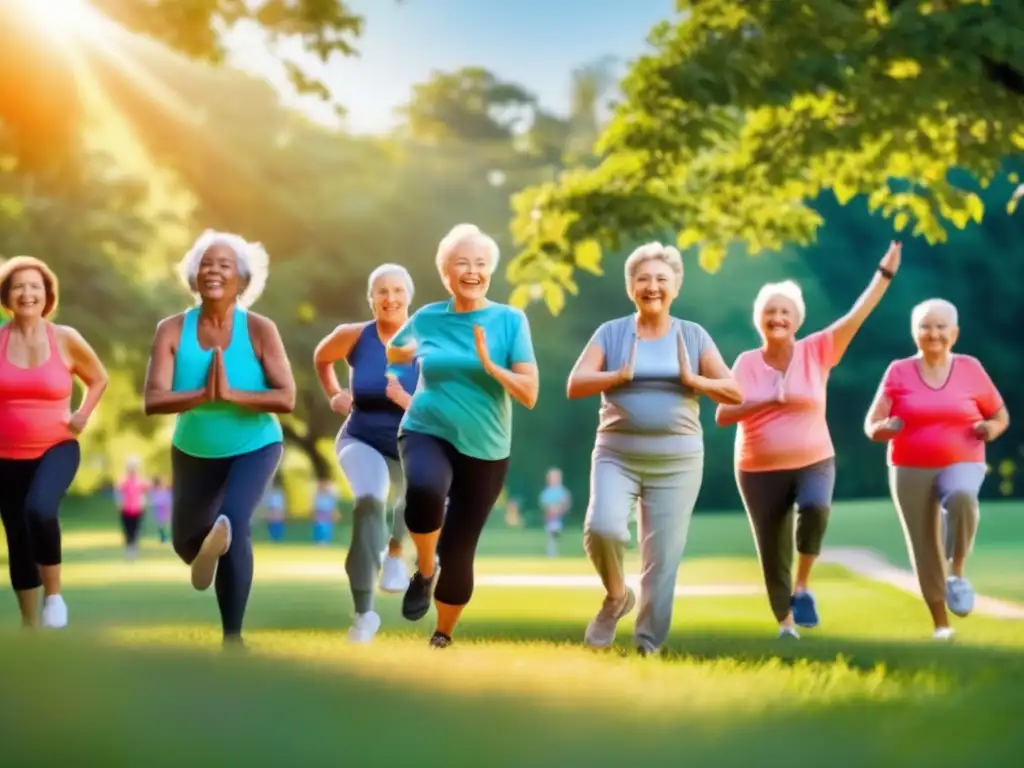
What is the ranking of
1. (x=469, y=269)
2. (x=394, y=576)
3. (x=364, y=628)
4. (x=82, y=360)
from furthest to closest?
(x=394, y=576)
(x=82, y=360)
(x=364, y=628)
(x=469, y=269)

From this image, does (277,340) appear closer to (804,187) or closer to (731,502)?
(804,187)

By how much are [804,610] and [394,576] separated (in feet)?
7.98

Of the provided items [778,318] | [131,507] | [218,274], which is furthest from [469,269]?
[131,507]

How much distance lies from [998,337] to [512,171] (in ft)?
47.9

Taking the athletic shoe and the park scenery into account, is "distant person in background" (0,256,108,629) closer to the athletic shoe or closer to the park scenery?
the park scenery

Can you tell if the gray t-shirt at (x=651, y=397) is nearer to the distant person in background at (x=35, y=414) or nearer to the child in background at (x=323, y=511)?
the distant person in background at (x=35, y=414)

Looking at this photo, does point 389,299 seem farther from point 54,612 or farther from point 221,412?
point 54,612

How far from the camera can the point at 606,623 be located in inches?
343

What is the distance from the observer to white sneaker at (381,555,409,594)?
9961mm

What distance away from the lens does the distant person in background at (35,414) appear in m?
9.49

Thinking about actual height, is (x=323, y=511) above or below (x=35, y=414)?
below

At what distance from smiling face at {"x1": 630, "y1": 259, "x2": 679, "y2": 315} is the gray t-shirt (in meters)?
0.14

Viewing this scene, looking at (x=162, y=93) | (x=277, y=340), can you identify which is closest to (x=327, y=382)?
(x=277, y=340)

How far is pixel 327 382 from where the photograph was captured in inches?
397
